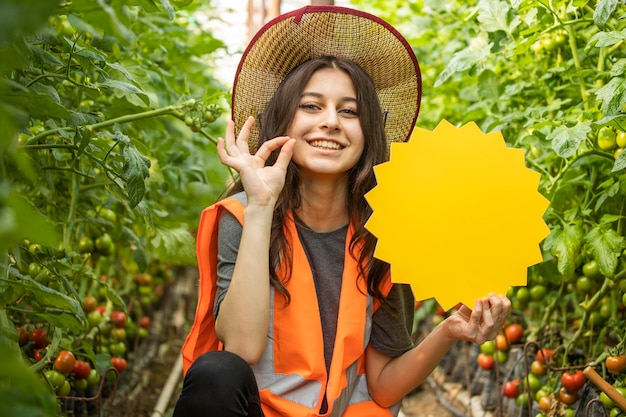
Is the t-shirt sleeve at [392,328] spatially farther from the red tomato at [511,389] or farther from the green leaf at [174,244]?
the green leaf at [174,244]

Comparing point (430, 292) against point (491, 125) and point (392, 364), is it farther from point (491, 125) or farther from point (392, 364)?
point (491, 125)

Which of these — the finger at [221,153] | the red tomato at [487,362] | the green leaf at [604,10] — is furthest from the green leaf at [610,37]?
the red tomato at [487,362]

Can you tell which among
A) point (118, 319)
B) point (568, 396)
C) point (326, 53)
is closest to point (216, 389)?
point (326, 53)

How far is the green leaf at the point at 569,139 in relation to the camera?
176 centimetres

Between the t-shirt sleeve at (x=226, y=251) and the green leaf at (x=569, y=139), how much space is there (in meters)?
0.75

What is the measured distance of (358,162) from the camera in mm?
1922

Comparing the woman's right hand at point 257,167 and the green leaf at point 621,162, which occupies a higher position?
the green leaf at point 621,162

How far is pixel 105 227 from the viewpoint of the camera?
7.51ft

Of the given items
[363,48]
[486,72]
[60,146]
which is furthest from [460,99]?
[60,146]

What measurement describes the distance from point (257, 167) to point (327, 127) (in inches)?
8.8

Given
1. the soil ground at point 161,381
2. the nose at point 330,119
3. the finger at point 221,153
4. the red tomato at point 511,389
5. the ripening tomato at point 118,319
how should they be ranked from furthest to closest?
the soil ground at point 161,381 → the ripening tomato at point 118,319 → the red tomato at point 511,389 → the nose at point 330,119 → the finger at point 221,153

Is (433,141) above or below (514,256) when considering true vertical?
above

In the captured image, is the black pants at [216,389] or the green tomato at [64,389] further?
the green tomato at [64,389]

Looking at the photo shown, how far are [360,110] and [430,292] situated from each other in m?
0.49
